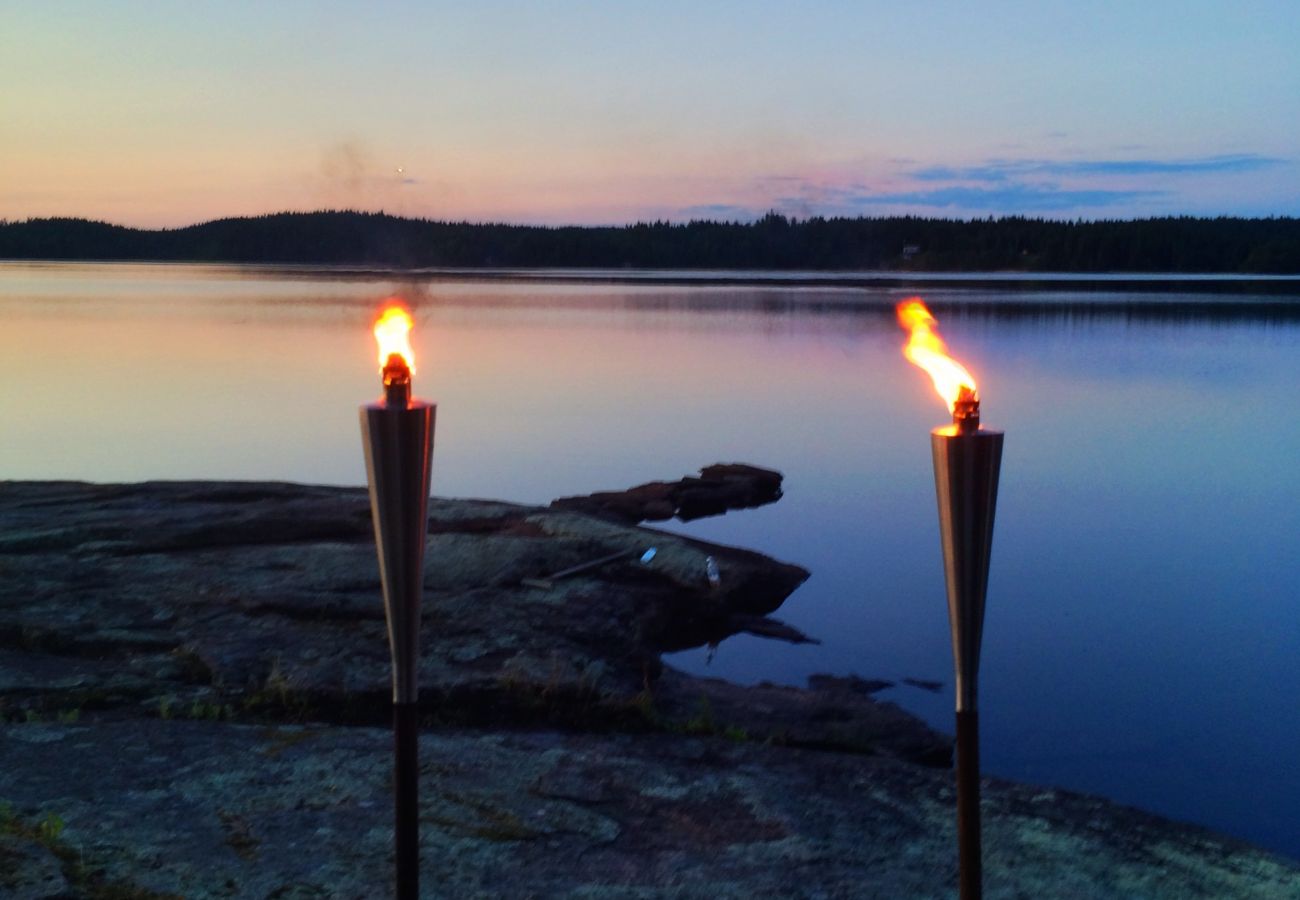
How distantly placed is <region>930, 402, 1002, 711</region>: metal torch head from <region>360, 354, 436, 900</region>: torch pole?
1240 millimetres

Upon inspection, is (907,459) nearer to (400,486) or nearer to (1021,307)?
(400,486)

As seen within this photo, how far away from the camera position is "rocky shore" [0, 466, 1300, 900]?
4684 mm

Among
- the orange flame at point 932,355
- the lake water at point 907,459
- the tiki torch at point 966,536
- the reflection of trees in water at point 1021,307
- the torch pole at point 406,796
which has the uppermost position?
the reflection of trees in water at point 1021,307

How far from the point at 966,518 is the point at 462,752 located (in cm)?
369

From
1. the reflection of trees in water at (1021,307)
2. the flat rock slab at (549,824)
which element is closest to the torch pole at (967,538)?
the flat rock slab at (549,824)

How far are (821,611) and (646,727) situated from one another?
588 cm

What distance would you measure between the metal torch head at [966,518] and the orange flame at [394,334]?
4.42 ft

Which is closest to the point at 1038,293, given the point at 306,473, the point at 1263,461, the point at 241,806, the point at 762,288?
the point at 762,288

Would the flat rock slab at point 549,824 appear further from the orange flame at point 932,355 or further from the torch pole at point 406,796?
the orange flame at point 932,355

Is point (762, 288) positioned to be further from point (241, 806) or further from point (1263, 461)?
point (241, 806)

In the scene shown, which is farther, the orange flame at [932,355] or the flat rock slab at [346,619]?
the flat rock slab at [346,619]

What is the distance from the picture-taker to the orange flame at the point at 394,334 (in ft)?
10.3

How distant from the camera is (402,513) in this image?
2975 millimetres

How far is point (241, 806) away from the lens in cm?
502
